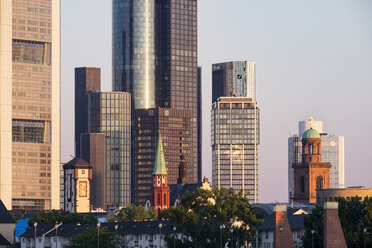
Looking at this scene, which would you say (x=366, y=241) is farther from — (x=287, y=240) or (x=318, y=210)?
(x=287, y=240)

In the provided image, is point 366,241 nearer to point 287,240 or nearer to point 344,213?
point 344,213

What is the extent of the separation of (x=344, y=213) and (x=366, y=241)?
8.17 metres

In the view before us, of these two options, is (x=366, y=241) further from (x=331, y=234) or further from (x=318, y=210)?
(x=331, y=234)

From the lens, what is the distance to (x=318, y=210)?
623 feet

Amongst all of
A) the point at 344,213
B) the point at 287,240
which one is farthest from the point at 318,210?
the point at 287,240

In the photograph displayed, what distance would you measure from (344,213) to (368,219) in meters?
4.81

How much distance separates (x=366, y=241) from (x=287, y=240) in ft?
106

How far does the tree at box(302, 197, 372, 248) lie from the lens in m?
182

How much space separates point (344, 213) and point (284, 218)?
37.9 metres

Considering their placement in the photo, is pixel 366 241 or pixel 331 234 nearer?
pixel 331 234

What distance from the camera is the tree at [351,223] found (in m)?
182

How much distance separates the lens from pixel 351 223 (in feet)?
614

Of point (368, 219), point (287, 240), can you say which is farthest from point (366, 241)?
point (287, 240)

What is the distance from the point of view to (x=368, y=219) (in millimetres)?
184625
